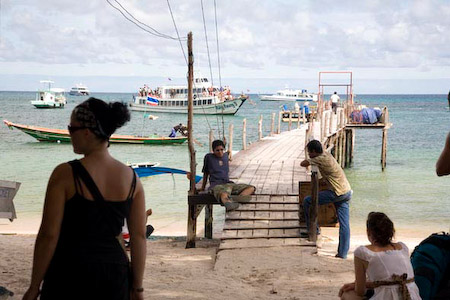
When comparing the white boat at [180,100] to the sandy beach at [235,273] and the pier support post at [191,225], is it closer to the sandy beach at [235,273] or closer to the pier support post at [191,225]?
the pier support post at [191,225]

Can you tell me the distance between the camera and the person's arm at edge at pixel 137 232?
113 inches

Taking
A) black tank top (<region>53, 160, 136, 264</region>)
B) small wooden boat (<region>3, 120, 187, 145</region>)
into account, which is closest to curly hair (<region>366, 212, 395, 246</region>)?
black tank top (<region>53, 160, 136, 264</region>)

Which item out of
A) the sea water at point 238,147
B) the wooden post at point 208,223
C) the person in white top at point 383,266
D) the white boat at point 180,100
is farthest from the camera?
the white boat at point 180,100

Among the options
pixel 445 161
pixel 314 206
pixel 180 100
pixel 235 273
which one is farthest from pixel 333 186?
pixel 180 100

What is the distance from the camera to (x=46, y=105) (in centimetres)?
9294

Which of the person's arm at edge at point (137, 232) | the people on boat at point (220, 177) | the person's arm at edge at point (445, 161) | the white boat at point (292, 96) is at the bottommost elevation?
the white boat at point (292, 96)

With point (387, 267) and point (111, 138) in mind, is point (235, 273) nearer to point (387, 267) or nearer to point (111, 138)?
point (387, 267)

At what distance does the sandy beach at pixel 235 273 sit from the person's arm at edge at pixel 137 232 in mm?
3855

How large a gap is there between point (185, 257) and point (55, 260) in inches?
278

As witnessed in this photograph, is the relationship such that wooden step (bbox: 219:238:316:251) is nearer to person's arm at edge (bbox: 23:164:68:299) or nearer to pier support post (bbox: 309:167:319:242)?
pier support post (bbox: 309:167:319:242)

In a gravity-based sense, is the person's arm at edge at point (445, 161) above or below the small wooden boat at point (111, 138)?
above

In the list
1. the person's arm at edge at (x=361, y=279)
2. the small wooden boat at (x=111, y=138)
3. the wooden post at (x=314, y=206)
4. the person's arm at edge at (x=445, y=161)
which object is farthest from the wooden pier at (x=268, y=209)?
the small wooden boat at (x=111, y=138)

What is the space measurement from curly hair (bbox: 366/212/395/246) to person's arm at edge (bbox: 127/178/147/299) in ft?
6.46

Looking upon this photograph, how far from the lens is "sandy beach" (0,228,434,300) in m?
6.94
